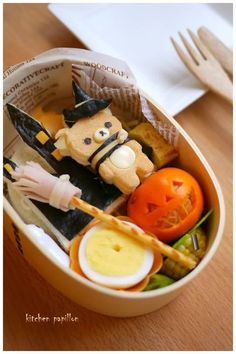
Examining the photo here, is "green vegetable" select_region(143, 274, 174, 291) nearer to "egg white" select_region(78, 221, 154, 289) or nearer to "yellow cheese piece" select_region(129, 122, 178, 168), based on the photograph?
"egg white" select_region(78, 221, 154, 289)

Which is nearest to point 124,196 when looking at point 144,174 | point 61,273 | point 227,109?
point 144,174

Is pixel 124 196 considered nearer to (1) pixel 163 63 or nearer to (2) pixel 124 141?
(2) pixel 124 141

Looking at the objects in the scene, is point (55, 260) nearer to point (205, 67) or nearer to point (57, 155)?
point (57, 155)

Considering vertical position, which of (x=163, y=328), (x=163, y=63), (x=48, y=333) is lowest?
(x=163, y=328)

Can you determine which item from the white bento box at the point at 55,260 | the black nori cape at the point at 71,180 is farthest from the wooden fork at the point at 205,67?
the black nori cape at the point at 71,180

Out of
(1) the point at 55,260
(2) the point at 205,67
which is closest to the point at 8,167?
(1) the point at 55,260

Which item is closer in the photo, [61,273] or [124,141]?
[61,273]

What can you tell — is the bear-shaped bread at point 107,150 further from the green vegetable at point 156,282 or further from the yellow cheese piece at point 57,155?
the green vegetable at point 156,282
